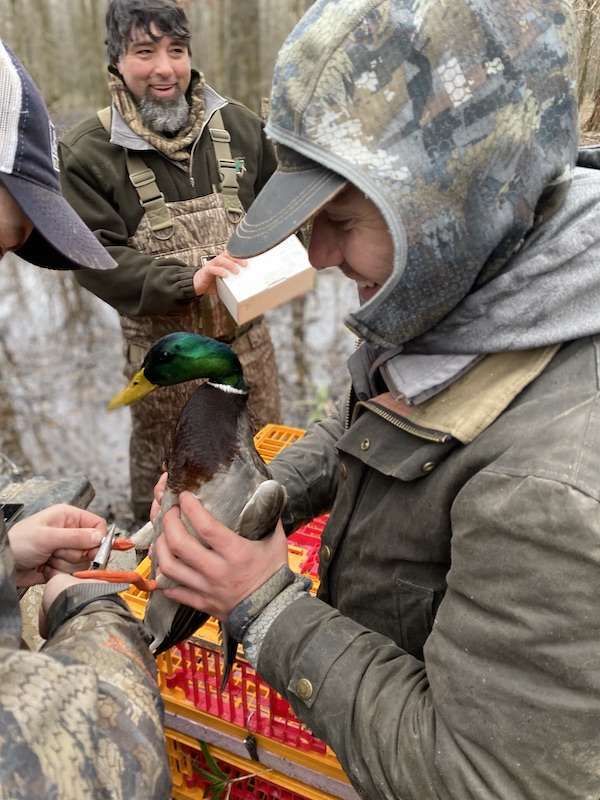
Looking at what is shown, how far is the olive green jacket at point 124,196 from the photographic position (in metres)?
2.94

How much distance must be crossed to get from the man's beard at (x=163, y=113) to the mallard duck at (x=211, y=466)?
1.67 metres

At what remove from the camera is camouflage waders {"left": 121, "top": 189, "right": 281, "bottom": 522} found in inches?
123

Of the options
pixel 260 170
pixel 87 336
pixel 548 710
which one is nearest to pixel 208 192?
pixel 260 170

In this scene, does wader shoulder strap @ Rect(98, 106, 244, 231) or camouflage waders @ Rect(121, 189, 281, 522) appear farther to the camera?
camouflage waders @ Rect(121, 189, 281, 522)

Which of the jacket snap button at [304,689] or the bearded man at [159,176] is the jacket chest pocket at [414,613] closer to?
the jacket snap button at [304,689]

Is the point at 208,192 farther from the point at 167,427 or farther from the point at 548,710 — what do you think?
the point at 548,710

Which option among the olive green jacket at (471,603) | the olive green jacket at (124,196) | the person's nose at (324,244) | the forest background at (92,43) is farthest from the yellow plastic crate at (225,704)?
the forest background at (92,43)

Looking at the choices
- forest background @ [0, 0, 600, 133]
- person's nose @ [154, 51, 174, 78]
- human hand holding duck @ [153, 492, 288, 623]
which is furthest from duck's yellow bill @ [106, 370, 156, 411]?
forest background @ [0, 0, 600, 133]

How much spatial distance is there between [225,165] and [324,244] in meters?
2.26

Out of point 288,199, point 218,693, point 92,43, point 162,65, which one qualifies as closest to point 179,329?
point 162,65

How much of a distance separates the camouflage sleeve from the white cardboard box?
1555 millimetres

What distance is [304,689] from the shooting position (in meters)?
1.18

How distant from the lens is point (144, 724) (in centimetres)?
109

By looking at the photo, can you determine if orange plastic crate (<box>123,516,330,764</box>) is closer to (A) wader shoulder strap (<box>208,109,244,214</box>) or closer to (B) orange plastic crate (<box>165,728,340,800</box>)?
(B) orange plastic crate (<box>165,728,340,800</box>)
